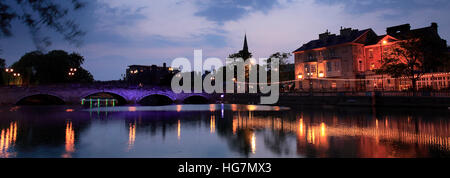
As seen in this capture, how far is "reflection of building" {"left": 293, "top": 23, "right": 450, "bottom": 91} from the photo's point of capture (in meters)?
50.6

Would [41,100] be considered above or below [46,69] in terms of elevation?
below

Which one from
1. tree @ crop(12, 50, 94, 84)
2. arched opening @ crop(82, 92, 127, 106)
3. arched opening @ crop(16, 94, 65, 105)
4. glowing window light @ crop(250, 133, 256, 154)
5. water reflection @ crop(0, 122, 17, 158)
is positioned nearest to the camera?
water reflection @ crop(0, 122, 17, 158)

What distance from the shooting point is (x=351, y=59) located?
53.5 meters

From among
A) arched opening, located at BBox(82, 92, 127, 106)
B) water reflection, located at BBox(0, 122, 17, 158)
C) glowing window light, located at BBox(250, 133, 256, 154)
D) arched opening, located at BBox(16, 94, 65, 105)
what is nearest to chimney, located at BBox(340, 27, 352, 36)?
arched opening, located at BBox(82, 92, 127, 106)

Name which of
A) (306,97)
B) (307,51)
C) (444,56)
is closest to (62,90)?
(306,97)

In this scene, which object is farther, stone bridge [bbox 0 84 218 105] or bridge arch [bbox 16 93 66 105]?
bridge arch [bbox 16 93 66 105]

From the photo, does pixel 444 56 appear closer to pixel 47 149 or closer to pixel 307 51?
pixel 307 51

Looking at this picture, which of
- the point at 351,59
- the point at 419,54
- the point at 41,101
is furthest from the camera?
the point at 41,101

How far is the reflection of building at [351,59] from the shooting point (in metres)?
50.6

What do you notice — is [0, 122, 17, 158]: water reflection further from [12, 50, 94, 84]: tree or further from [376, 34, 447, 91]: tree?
[12, 50, 94, 84]: tree

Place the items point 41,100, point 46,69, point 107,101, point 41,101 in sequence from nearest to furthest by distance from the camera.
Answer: point 41,101 < point 41,100 < point 46,69 < point 107,101

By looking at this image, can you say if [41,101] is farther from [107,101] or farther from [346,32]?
[346,32]

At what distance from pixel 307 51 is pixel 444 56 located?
83.2ft

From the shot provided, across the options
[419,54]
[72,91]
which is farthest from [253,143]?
[72,91]
